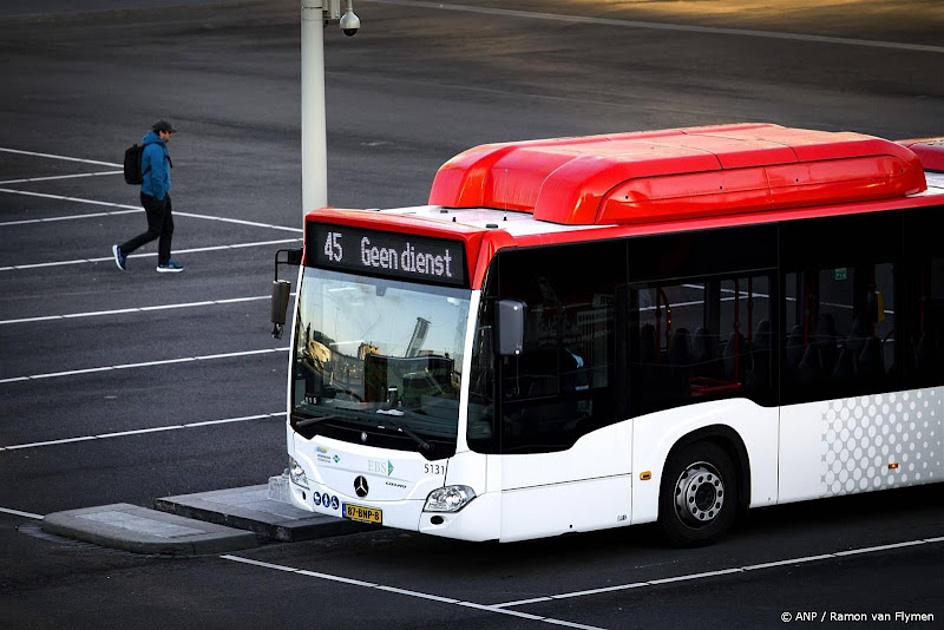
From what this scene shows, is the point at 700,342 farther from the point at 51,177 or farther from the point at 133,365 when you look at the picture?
the point at 51,177

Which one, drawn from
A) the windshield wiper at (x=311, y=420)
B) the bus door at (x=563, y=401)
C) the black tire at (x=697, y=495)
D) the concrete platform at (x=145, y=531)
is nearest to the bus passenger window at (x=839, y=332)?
the black tire at (x=697, y=495)

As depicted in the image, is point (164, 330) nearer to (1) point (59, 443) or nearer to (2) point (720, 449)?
(1) point (59, 443)

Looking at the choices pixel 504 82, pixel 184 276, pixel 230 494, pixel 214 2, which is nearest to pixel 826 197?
pixel 230 494

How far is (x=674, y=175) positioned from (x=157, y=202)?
43.7ft

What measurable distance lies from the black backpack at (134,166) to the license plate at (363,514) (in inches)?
534

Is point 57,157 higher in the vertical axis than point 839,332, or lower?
higher

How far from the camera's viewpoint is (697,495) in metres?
16.5

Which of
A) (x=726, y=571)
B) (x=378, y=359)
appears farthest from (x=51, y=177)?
(x=726, y=571)

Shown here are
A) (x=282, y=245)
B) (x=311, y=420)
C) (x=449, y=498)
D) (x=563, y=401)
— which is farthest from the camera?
(x=282, y=245)

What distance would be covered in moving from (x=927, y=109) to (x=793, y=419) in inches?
974

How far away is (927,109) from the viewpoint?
133 ft

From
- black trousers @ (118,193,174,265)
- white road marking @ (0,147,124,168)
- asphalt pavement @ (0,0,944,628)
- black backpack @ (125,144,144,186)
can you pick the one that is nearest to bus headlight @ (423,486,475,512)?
asphalt pavement @ (0,0,944,628)

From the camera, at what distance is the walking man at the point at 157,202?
2838 cm

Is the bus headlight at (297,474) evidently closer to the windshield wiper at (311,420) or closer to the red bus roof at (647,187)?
the windshield wiper at (311,420)
